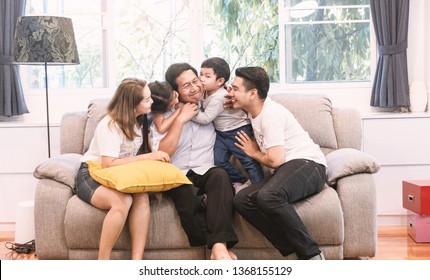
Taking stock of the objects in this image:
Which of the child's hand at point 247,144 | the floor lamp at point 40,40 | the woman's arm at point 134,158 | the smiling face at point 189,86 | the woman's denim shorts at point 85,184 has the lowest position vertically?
the woman's denim shorts at point 85,184

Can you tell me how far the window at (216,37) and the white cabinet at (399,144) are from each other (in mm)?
612

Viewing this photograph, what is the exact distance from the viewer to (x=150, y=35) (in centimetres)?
482

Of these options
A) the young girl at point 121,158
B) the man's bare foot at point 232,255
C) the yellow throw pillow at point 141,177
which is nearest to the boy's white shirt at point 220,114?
the young girl at point 121,158

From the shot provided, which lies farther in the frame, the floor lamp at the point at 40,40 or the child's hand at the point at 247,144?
the floor lamp at the point at 40,40

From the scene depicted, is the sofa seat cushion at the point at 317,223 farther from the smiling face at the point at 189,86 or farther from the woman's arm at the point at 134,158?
the smiling face at the point at 189,86

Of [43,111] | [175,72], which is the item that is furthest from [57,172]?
[43,111]

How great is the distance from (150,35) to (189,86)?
4.74ft

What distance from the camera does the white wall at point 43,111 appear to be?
14.3 ft

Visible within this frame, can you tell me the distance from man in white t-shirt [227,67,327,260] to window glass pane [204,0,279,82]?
1.39 meters

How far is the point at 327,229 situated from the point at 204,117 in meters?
0.89

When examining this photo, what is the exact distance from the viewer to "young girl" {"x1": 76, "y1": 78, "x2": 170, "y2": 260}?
307 cm
